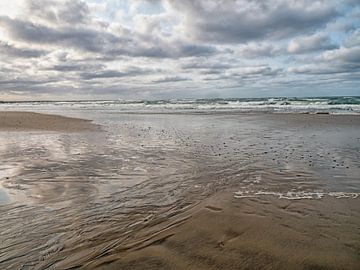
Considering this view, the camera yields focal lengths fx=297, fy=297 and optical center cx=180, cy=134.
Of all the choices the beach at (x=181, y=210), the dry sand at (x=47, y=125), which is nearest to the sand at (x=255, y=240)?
the beach at (x=181, y=210)

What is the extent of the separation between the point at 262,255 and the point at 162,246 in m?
1.14

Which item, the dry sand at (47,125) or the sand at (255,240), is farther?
the dry sand at (47,125)

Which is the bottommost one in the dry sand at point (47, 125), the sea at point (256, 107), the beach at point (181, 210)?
the beach at point (181, 210)

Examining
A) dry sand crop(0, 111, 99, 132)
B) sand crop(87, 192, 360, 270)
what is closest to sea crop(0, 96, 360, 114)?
dry sand crop(0, 111, 99, 132)

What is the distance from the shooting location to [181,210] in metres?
4.63

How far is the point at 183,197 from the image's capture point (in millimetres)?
5230

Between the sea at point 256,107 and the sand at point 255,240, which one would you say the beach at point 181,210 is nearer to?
the sand at point 255,240

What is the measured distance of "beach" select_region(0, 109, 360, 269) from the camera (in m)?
3.25

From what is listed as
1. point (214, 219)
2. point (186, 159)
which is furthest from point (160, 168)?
point (214, 219)

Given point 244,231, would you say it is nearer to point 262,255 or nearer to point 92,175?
point 262,255

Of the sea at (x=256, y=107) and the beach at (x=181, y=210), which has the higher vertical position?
the sea at (x=256, y=107)

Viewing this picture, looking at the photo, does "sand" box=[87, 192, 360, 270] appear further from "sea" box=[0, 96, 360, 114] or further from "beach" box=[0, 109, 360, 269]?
"sea" box=[0, 96, 360, 114]

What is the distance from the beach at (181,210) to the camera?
325 centimetres

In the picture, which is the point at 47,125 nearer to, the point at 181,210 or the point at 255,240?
the point at 181,210
